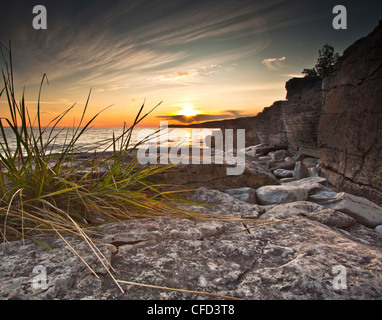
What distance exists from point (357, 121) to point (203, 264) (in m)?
3.44

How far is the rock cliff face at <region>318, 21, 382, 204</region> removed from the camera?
301 centimetres

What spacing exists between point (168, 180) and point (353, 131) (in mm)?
2814

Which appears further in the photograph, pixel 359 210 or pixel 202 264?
pixel 359 210

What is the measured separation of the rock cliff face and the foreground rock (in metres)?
2.33

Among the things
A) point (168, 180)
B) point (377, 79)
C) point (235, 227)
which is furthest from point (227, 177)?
point (377, 79)

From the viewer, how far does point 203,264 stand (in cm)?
88

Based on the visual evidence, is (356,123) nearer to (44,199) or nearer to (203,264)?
(203,264)

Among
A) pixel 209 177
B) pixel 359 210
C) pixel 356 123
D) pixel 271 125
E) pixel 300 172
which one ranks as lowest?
pixel 300 172

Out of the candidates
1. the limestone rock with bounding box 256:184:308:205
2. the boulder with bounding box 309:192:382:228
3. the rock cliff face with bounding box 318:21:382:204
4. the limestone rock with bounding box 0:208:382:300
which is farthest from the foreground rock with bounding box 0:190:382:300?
the rock cliff face with bounding box 318:21:382:204

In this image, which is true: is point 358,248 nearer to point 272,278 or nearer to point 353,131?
point 272,278

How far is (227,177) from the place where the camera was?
2.56 m

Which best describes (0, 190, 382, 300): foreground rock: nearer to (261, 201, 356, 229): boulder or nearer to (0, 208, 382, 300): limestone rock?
(0, 208, 382, 300): limestone rock

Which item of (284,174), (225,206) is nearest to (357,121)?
(284,174)
